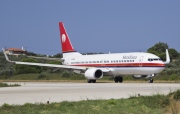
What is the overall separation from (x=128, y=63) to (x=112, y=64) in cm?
252

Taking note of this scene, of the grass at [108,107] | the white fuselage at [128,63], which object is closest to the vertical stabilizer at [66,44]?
the white fuselage at [128,63]

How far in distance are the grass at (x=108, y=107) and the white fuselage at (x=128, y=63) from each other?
26043 mm

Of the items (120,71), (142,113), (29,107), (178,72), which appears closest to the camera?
→ (142,113)

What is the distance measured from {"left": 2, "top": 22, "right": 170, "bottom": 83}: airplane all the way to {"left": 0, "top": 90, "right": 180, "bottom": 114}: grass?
26.3 metres

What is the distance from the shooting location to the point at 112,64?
45.8 meters

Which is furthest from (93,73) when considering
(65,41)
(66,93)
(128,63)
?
(66,93)

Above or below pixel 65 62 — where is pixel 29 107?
below

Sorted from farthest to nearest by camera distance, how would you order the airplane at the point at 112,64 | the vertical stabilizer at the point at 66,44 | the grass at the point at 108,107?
the vertical stabilizer at the point at 66,44 → the airplane at the point at 112,64 → the grass at the point at 108,107

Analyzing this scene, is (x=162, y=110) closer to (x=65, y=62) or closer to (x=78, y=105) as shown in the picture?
(x=78, y=105)

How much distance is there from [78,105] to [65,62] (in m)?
38.1

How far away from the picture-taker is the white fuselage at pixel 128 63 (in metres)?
42.2

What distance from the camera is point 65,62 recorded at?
53.1m

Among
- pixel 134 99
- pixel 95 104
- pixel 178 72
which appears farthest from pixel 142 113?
pixel 178 72

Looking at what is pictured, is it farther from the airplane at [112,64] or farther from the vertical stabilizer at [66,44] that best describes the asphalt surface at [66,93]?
the vertical stabilizer at [66,44]
